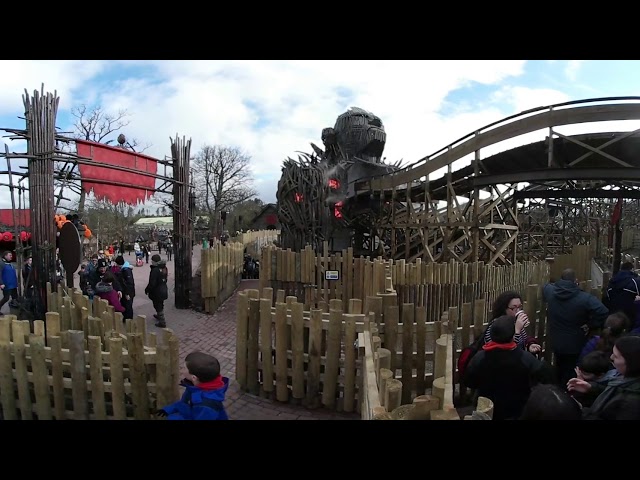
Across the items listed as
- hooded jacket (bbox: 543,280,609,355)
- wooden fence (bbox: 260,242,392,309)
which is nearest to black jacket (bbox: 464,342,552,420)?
hooded jacket (bbox: 543,280,609,355)

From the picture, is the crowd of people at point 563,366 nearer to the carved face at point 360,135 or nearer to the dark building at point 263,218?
the carved face at point 360,135

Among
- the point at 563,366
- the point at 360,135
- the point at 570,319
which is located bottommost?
the point at 563,366

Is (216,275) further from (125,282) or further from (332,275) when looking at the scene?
(332,275)

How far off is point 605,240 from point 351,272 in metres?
25.1

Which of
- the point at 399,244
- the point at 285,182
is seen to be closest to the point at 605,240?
the point at 399,244

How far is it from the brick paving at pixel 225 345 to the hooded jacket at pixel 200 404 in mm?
2095

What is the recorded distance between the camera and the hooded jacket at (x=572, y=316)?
13.2 feet

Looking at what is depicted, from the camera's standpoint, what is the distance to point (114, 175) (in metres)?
7.80

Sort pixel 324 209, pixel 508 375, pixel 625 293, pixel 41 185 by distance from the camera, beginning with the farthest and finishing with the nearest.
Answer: pixel 324 209 < pixel 41 185 < pixel 625 293 < pixel 508 375

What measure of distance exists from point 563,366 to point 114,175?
8.18 metres

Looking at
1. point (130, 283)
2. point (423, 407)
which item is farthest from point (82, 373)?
point (130, 283)

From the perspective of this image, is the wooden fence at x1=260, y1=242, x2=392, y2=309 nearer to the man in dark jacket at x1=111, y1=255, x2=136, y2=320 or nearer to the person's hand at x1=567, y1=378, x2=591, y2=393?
the man in dark jacket at x1=111, y1=255, x2=136, y2=320

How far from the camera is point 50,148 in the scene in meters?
6.60
